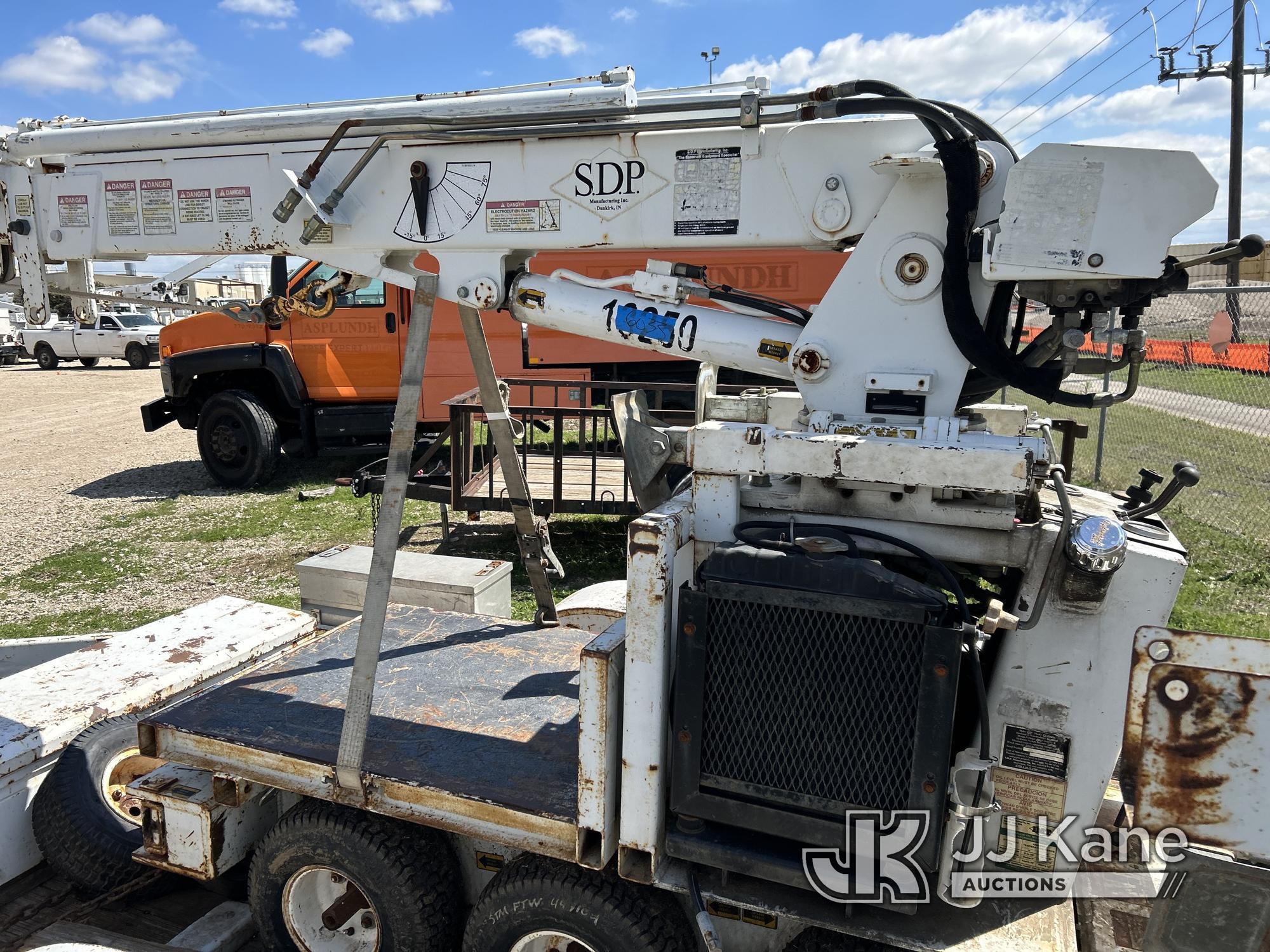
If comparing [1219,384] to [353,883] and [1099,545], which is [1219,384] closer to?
[1099,545]

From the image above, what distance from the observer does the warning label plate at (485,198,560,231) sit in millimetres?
2973

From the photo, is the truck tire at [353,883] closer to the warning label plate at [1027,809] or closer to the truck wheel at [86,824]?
the truck wheel at [86,824]

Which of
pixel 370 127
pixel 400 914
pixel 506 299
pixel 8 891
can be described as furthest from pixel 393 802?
pixel 370 127

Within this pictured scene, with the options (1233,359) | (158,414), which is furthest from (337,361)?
(1233,359)

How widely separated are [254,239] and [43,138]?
40.5 inches

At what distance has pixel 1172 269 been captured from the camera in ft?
7.32

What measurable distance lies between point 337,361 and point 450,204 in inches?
299

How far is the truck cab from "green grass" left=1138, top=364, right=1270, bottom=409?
413cm

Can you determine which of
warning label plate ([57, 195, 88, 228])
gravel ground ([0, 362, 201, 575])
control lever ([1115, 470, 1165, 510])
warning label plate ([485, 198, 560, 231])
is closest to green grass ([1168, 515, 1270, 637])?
control lever ([1115, 470, 1165, 510])

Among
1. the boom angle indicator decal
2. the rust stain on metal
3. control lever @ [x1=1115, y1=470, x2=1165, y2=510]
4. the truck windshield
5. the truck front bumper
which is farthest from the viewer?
the truck windshield

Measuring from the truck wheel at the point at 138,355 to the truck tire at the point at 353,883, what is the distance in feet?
91.8

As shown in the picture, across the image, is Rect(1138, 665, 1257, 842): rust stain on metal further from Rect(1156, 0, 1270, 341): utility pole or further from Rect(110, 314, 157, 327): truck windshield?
Rect(110, 314, 157, 327): truck windshield

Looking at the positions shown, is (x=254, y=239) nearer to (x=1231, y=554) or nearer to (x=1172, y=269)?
(x=1172, y=269)

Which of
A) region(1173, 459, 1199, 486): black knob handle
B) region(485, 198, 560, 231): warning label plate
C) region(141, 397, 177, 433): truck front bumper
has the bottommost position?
region(141, 397, 177, 433): truck front bumper
